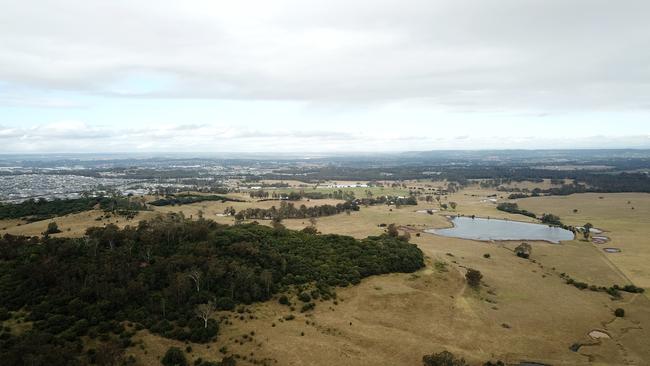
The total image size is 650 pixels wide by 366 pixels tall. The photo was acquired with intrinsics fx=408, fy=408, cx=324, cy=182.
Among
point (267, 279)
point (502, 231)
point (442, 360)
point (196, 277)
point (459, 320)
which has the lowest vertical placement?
point (502, 231)

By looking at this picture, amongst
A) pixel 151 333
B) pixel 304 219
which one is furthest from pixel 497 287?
pixel 304 219

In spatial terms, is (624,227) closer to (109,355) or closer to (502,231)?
(502,231)

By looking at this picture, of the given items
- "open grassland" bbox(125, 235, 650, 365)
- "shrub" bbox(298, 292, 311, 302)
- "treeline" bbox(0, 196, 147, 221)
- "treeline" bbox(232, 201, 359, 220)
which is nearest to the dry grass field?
"open grassland" bbox(125, 235, 650, 365)

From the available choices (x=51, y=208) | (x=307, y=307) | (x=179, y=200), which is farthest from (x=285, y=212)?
(x=307, y=307)

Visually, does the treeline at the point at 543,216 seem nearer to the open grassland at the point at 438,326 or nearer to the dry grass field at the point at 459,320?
the dry grass field at the point at 459,320

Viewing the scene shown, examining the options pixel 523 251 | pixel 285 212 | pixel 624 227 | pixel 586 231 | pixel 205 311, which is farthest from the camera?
pixel 285 212

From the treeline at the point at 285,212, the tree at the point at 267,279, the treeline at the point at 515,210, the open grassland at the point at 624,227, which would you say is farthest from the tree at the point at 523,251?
the treeline at the point at 285,212

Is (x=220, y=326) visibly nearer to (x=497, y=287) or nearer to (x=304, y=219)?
(x=497, y=287)

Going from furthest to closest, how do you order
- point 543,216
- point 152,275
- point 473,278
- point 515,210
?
point 515,210
point 543,216
point 473,278
point 152,275
